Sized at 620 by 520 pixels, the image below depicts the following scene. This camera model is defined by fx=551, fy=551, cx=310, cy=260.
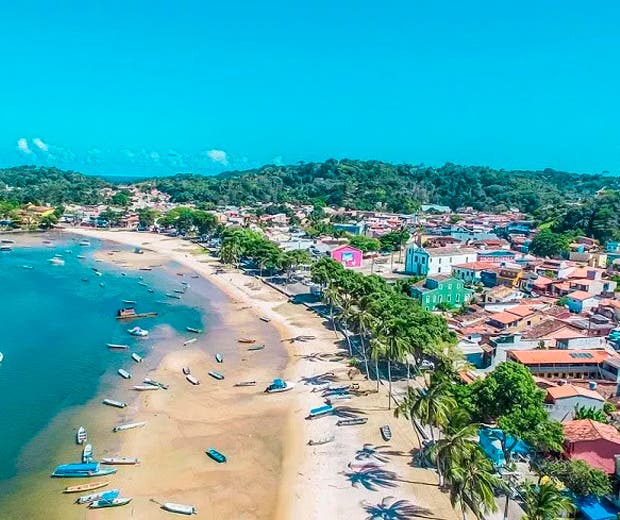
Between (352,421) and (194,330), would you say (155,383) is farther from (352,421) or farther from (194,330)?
(352,421)

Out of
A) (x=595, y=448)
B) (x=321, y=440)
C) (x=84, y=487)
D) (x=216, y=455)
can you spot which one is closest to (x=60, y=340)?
(x=84, y=487)

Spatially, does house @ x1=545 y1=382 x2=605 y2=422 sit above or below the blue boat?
above

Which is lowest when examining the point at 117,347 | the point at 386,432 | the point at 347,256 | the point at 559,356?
the point at 386,432

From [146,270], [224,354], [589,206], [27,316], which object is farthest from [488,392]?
[589,206]

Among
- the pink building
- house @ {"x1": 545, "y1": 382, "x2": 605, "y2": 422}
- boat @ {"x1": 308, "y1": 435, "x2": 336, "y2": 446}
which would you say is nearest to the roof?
house @ {"x1": 545, "y1": 382, "x2": 605, "y2": 422}

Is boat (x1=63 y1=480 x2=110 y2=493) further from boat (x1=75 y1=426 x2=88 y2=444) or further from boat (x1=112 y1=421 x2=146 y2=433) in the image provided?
boat (x1=112 y1=421 x2=146 y2=433)

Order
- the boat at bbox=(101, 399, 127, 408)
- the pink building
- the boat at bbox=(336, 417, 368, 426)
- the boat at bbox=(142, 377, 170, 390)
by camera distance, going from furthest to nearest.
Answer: the pink building < the boat at bbox=(142, 377, 170, 390) < the boat at bbox=(101, 399, 127, 408) < the boat at bbox=(336, 417, 368, 426)

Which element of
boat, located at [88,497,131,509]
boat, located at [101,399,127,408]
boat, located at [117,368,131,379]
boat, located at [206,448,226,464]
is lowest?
boat, located at [88,497,131,509]
